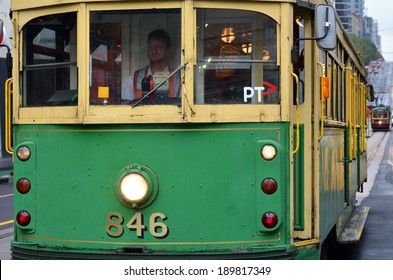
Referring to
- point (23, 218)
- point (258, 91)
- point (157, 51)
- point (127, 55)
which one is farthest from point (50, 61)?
point (258, 91)

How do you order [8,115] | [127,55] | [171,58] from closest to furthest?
[171,58] → [127,55] → [8,115]

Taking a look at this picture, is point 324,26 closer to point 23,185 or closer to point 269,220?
point 269,220

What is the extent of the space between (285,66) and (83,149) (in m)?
1.63

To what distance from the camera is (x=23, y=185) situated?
6.60 m

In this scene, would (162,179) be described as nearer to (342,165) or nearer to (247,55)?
(247,55)

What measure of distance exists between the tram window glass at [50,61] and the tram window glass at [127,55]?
19cm

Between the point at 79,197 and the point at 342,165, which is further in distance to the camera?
the point at 342,165

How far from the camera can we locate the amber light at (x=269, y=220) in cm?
633

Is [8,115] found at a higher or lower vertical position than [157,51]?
lower

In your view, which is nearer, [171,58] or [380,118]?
[171,58]

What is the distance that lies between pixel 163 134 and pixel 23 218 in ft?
4.30

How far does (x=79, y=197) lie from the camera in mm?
6406

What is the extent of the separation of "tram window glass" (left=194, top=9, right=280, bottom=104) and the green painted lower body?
253 millimetres

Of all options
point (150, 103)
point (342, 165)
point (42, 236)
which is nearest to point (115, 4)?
point (150, 103)
